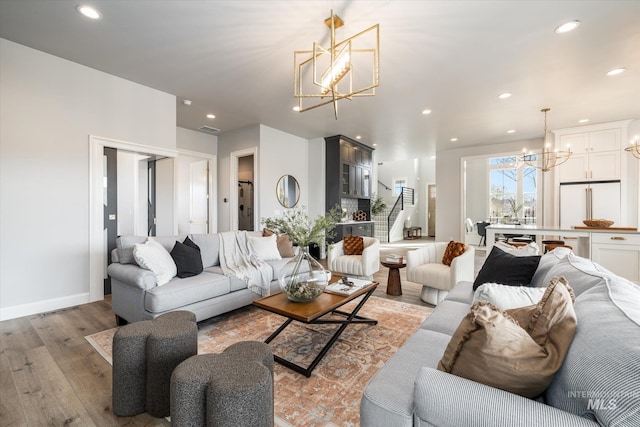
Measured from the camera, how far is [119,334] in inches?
65.2

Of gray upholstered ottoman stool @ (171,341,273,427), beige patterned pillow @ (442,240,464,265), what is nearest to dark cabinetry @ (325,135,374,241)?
beige patterned pillow @ (442,240,464,265)

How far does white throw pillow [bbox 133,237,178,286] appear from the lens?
8.82 ft

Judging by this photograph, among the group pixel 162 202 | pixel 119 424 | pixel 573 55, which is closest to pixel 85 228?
pixel 162 202

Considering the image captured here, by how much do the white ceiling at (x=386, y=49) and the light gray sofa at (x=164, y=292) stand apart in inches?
84.5

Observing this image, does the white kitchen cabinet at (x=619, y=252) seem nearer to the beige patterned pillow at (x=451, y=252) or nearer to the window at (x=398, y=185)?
the beige patterned pillow at (x=451, y=252)

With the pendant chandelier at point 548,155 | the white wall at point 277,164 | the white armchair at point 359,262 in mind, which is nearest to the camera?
the white armchair at point 359,262

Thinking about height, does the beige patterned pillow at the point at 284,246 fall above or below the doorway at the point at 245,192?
below

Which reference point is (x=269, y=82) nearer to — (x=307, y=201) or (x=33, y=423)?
(x=307, y=201)

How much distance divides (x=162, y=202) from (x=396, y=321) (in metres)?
4.45

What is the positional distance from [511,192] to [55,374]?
11.1m

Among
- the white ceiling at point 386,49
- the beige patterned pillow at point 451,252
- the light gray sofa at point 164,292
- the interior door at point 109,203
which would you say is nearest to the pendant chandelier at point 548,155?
the white ceiling at point 386,49

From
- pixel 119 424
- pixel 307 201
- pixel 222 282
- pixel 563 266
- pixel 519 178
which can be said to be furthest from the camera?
pixel 519 178

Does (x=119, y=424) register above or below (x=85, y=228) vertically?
below

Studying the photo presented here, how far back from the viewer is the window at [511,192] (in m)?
8.94
